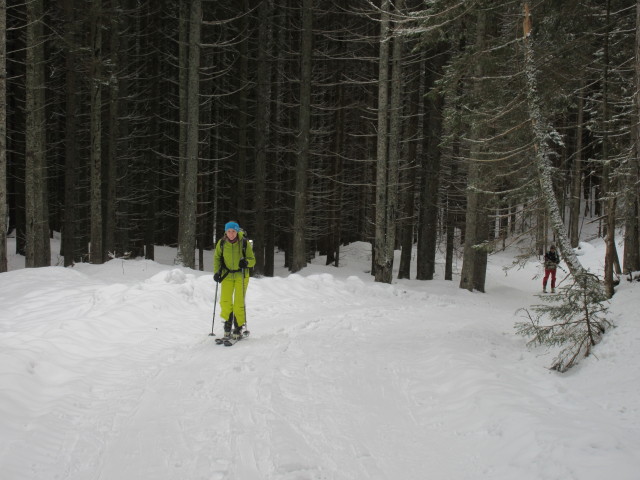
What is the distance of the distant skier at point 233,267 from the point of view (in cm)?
809

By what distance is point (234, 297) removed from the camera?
8.18 meters

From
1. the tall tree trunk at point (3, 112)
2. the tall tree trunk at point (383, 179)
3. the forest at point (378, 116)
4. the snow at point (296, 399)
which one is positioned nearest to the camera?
the snow at point (296, 399)

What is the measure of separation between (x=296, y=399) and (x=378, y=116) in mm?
13114

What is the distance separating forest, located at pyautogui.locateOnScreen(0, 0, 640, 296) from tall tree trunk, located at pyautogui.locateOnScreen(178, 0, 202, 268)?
0.17 ft

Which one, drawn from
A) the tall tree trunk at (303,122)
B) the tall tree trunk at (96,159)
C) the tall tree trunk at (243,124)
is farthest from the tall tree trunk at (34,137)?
the tall tree trunk at (303,122)

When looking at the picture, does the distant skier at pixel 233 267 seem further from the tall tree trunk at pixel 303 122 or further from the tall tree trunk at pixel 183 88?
the tall tree trunk at pixel 303 122

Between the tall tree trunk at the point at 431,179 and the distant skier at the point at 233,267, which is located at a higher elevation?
the tall tree trunk at the point at 431,179

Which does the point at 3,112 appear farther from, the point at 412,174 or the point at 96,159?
the point at 412,174

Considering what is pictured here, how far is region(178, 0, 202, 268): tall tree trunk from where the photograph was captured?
1505cm

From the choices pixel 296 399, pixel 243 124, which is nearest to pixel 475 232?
pixel 243 124

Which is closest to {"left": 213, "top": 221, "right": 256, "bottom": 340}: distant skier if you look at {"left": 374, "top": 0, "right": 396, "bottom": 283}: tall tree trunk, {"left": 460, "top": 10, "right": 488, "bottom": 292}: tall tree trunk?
{"left": 374, "top": 0, "right": 396, "bottom": 283}: tall tree trunk

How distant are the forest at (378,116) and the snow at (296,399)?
107 inches

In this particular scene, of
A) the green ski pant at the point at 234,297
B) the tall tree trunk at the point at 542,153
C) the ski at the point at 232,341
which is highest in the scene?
the tall tree trunk at the point at 542,153

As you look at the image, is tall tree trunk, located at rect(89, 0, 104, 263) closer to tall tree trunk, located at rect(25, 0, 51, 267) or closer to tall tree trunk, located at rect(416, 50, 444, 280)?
tall tree trunk, located at rect(25, 0, 51, 267)
